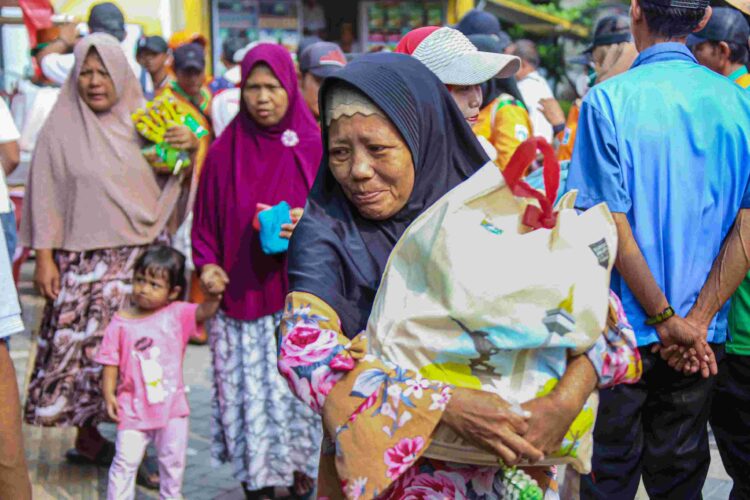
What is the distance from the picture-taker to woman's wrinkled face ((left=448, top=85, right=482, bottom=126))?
131 inches

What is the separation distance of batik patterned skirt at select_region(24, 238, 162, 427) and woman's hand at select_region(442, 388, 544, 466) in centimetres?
353

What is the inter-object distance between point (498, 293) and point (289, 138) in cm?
296

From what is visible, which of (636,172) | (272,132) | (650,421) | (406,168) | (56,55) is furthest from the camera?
(56,55)

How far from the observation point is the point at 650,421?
337 cm

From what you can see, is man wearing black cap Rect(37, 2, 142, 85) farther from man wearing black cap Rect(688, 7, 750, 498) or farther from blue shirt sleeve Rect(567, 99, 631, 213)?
man wearing black cap Rect(688, 7, 750, 498)

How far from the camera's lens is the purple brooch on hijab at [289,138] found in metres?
4.70

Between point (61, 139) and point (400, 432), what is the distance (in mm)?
3720

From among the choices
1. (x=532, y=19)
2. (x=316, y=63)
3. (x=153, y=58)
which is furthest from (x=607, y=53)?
(x=532, y=19)

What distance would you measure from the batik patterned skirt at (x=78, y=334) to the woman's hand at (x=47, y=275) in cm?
3

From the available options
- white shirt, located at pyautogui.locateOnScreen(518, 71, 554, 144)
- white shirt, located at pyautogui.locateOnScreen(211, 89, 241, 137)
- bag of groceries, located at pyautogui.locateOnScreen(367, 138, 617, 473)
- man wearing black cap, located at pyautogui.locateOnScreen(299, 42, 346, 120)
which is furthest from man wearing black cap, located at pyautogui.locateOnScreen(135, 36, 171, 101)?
bag of groceries, located at pyautogui.locateOnScreen(367, 138, 617, 473)

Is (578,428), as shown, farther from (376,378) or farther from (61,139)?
(61,139)

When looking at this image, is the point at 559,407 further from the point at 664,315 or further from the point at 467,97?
the point at 467,97

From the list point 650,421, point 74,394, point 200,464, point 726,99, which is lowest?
point 200,464

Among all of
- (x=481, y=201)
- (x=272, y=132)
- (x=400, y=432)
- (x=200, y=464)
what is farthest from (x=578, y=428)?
(x=200, y=464)
